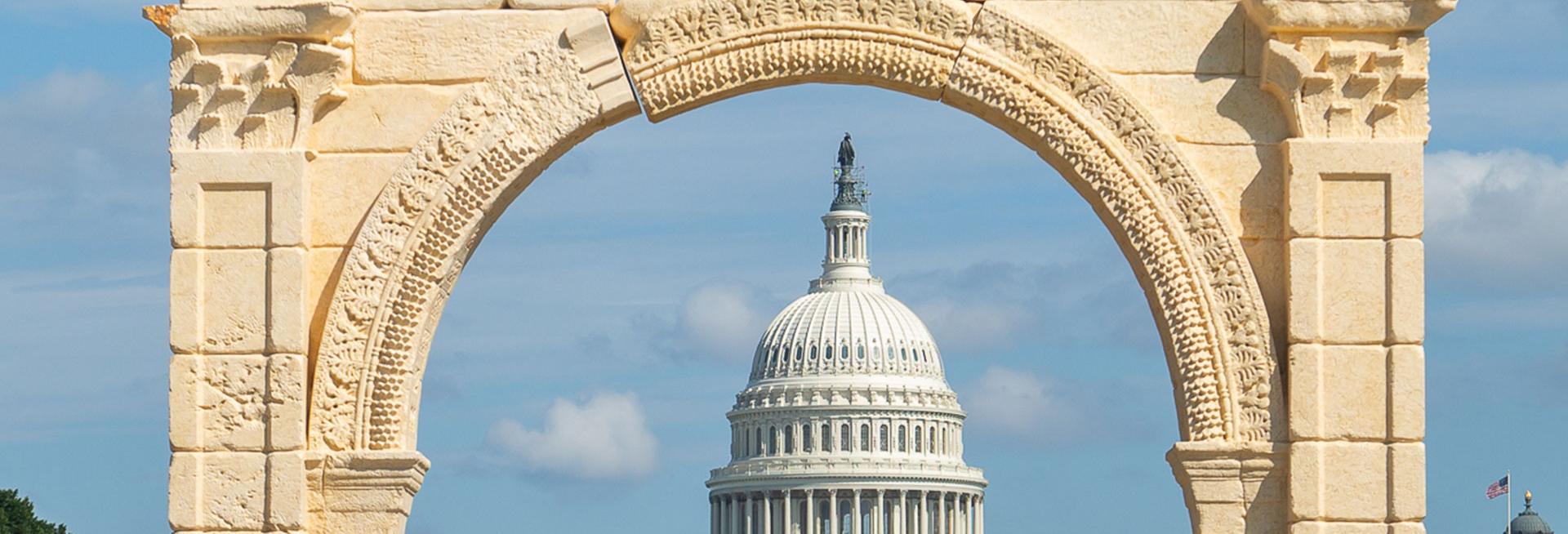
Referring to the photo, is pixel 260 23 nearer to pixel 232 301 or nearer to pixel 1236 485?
pixel 232 301

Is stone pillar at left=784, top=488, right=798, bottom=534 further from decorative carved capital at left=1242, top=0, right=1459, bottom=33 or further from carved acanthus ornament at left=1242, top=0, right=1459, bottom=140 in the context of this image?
decorative carved capital at left=1242, top=0, right=1459, bottom=33

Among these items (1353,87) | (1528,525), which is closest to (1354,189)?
(1353,87)

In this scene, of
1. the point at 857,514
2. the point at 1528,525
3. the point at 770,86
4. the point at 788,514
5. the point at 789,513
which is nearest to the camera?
the point at 770,86

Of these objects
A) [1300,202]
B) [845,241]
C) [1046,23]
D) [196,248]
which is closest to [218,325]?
[196,248]

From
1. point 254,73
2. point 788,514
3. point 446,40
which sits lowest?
point 254,73

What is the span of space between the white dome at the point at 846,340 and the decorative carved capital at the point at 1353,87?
124 m

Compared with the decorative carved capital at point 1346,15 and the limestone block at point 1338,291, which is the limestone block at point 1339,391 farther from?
the decorative carved capital at point 1346,15

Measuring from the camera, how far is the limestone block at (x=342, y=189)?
45.0ft

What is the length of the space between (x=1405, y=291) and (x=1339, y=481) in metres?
0.90

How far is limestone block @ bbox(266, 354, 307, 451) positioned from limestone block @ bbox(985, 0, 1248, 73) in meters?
3.55

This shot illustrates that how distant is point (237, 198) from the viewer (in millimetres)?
13695

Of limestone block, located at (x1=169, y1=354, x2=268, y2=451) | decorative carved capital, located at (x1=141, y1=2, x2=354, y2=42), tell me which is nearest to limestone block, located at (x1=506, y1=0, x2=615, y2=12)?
decorative carved capital, located at (x1=141, y1=2, x2=354, y2=42)

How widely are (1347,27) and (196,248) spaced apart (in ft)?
17.4

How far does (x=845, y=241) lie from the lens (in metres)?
147
